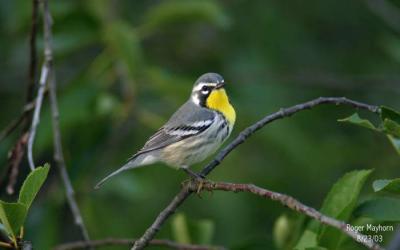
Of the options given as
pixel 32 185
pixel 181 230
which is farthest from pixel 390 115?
pixel 181 230

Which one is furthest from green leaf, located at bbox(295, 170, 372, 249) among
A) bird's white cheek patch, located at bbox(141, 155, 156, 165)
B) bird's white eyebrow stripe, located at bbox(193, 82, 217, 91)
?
bird's white eyebrow stripe, located at bbox(193, 82, 217, 91)

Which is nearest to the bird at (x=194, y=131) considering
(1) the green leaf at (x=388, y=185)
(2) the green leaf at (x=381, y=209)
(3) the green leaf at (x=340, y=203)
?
(3) the green leaf at (x=340, y=203)

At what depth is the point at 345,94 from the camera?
282 inches

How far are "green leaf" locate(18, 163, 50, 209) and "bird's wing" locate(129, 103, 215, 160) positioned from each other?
2117 millimetres

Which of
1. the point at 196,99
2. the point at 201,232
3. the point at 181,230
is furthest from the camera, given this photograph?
the point at 196,99

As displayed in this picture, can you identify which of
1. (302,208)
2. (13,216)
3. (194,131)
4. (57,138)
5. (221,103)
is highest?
(221,103)

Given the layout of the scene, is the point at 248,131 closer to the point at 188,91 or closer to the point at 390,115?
the point at 390,115

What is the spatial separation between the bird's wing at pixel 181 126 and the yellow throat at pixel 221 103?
0.06 m

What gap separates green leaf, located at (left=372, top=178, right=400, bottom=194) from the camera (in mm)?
2584

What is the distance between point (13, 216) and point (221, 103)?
8.18 feet

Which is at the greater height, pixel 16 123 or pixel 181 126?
pixel 181 126

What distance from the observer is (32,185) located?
106 inches

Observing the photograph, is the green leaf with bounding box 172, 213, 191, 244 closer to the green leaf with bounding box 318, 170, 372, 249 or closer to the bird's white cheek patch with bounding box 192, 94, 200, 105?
the green leaf with bounding box 318, 170, 372, 249

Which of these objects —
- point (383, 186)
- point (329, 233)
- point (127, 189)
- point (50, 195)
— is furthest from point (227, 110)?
point (383, 186)
